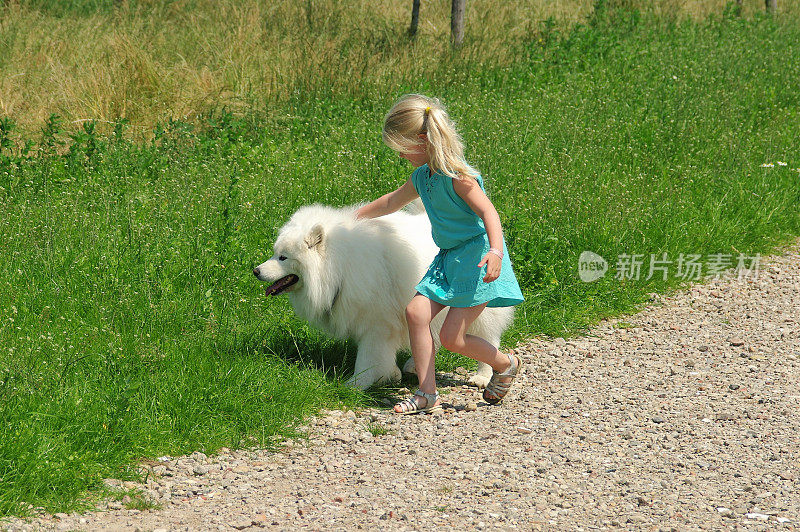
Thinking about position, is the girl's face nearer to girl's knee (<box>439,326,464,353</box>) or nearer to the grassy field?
girl's knee (<box>439,326,464,353</box>)

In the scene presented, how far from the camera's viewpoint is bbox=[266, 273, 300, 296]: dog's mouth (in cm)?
516

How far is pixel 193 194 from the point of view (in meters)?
7.31

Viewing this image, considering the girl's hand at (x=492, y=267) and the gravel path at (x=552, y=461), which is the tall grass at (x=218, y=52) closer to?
the gravel path at (x=552, y=461)

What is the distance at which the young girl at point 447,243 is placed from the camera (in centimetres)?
468

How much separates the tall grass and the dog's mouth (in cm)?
486

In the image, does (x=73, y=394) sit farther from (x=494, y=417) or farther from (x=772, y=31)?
(x=772, y=31)

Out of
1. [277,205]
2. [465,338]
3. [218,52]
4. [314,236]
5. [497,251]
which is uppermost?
[218,52]

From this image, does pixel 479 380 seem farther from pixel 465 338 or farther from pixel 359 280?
pixel 359 280

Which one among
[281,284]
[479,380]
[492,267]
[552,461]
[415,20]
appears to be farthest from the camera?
[415,20]

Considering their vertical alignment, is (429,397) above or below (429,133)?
below

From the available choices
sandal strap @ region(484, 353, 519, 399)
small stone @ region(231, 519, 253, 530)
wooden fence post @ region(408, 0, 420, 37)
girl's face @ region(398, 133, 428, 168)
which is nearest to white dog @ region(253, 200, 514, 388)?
sandal strap @ region(484, 353, 519, 399)

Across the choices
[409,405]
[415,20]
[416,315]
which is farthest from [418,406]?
[415,20]

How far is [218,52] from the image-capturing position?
11.0 meters

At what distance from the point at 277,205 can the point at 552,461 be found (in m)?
3.71
